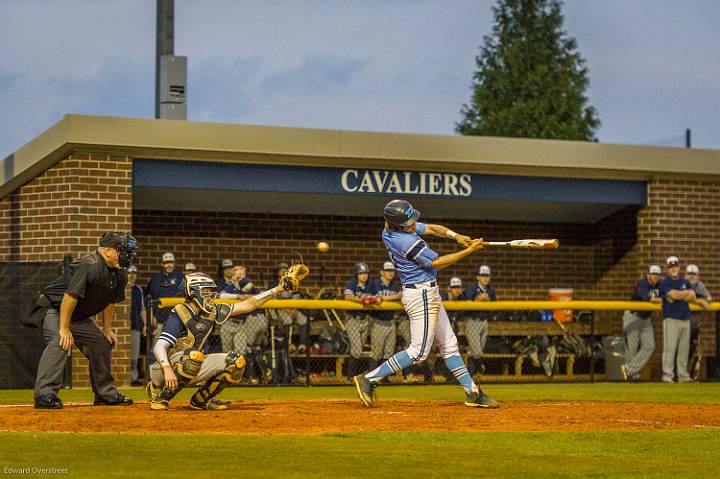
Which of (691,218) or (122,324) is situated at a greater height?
(691,218)

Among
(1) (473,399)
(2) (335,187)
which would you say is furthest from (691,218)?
(1) (473,399)

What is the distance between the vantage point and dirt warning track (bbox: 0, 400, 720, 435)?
33.0ft

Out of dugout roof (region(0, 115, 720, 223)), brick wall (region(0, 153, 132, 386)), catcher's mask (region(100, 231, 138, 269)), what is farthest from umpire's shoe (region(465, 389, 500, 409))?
dugout roof (region(0, 115, 720, 223))

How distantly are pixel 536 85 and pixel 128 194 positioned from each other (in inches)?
1443

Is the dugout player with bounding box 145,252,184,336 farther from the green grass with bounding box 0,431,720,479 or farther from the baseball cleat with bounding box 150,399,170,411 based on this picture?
the green grass with bounding box 0,431,720,479

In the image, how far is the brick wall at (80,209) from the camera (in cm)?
1775

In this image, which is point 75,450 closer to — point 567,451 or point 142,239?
point 567,451

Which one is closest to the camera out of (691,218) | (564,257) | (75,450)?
(75,450)

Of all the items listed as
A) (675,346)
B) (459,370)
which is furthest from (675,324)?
(459,370)

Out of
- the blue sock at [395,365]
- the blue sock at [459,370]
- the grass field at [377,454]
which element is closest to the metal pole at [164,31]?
the blue sock at [395,365]

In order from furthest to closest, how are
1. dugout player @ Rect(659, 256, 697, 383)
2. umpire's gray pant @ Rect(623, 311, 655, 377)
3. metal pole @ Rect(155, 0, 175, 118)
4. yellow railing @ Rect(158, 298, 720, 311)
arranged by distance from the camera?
metal pole @ Rect(155, 0, 175, 118)
umpire's gray pant @ Rect(623, 311, 655, 377)
dugout player @ Rect(659, 256, 697, 383)
yellow railing @ Rect(158, 298, 720, 311)

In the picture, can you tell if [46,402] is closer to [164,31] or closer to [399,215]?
[399,215]

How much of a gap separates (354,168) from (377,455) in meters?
11.9

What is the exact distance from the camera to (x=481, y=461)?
812 cm
